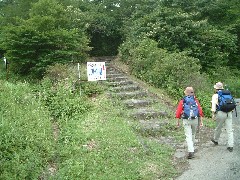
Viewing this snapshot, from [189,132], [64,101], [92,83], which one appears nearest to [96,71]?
[92,83]

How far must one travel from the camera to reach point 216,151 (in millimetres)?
8430

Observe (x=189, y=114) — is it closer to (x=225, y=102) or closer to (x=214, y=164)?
(x=225, y=102)

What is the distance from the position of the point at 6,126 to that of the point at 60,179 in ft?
6.03

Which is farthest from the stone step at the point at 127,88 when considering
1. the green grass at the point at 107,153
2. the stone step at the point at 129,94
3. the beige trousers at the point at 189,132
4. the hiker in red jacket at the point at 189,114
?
the beige trousers at the point at 189,132

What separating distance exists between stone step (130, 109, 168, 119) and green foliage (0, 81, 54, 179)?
2.70 metres

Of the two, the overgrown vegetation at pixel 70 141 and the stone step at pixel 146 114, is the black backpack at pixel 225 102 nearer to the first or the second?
the overgrown vegetation at pixel 70 141

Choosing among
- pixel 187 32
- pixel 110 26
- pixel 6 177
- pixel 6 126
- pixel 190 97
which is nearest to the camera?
pixel 6 177

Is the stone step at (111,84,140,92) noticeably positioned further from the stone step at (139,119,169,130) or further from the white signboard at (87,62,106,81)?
the stone step at (139,119,169,130)

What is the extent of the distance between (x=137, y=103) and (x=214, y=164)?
170 inches

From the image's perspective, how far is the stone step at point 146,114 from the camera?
1050 cm

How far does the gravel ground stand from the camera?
6.96 meters

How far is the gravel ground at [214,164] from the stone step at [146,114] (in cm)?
201

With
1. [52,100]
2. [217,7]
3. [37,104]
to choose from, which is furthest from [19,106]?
[217,7]

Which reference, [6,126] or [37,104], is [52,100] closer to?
[37,104]
